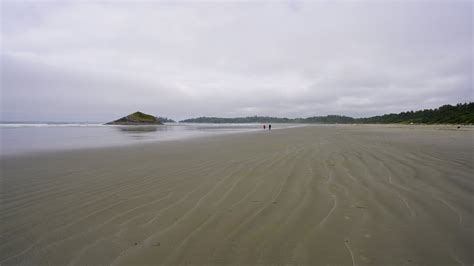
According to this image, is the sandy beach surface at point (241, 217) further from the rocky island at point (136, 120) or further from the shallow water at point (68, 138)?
the rocky island at point (136, 120)

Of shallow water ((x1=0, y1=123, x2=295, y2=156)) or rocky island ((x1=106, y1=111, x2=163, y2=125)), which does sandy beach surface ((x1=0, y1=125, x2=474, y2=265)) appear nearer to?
shallow water ((x1=0, y1=123, x2=295, y2=156))

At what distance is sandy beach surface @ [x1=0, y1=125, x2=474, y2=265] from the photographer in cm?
218

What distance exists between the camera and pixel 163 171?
580 centimetres

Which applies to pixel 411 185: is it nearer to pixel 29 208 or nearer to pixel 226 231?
pixel 226 231

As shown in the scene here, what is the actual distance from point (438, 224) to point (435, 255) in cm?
83

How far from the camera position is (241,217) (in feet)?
9.77

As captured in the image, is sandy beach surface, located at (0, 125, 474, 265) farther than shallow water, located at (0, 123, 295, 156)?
No

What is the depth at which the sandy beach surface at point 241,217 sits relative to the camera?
218 cm

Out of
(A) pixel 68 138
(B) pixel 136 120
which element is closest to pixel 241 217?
(A) pixel 68 138

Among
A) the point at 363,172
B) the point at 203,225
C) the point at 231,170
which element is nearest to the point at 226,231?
the point at 203,225

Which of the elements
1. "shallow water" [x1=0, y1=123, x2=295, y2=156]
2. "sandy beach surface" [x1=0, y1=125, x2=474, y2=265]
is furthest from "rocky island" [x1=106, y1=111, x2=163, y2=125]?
"sandy beach surface" [x1=0, y1=125, x2=474, y2=265]

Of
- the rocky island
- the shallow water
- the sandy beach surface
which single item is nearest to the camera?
the sandy beach surface

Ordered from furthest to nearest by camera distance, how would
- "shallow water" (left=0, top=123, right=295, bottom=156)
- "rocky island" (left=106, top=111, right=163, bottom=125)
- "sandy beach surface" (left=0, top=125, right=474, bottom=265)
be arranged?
"rocky island" (left=106, top=111, right=163, bottom=125) → "shallow water" (left=0, top=123, right=295, bottom=156) → "sandy beach surface" (left=0, top=125, right=474, bottom=265)

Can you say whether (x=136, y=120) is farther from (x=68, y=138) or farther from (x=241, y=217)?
(x=241, y=217)
